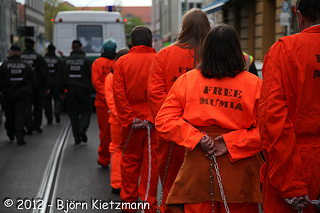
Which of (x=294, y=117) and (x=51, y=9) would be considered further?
(x=51, y=9)

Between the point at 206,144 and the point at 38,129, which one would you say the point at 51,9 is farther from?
the point at 206,144

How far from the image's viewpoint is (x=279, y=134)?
268 centimetres

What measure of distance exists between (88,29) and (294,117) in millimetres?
14526

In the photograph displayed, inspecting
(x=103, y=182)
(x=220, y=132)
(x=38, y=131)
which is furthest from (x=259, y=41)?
(x=220, y=132)

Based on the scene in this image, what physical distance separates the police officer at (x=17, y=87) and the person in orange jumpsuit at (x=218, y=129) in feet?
23.2

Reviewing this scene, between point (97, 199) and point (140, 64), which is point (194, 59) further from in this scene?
point (97, 199)

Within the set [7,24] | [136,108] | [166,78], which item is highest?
[7,24]

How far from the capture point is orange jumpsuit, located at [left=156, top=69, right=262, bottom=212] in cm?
312

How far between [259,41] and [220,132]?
15.9 meters

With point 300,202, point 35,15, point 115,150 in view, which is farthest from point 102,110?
point 35,15

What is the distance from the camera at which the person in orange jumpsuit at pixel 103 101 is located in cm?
752

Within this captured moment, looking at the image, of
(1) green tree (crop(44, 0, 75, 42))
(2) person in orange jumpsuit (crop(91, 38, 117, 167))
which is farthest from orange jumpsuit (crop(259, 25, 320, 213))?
(1) green tree (crop(44, 0, 75, 42))

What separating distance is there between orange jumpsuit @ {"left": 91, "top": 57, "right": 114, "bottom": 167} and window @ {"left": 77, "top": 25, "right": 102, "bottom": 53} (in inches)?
345

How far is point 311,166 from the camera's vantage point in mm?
2682
